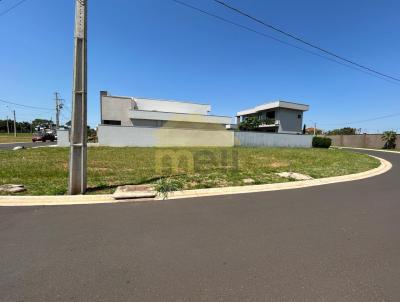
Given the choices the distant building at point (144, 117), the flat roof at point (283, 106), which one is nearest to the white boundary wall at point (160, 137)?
the distant building at point (144, 117)

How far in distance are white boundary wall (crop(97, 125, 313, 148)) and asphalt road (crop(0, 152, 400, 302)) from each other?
1787cm

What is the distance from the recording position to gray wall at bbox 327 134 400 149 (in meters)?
36.0

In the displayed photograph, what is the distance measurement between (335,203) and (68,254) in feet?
19.3

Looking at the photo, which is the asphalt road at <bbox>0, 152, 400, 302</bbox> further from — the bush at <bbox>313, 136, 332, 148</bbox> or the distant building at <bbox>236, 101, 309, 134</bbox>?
the distant building at <bbox>236, 101, 309, 134</bbox>

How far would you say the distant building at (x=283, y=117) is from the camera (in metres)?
38.4

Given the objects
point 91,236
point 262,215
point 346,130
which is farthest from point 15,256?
point 346,130

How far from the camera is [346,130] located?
68812mm

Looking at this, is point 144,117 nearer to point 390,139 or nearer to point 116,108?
point 116,108

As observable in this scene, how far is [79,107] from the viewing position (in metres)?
5.86

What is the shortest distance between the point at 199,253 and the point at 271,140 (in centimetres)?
2672

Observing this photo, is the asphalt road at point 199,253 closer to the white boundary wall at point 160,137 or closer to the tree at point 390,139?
the white boundary wall at point 160,137

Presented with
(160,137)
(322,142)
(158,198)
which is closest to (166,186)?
(158,198)

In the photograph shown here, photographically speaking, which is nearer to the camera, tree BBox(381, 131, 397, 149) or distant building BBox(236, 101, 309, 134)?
tree BBox(381, 131, 397, 149)

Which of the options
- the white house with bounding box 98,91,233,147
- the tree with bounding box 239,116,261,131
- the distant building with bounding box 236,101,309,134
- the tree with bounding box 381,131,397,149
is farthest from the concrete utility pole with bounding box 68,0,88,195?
the tree with bounding box 381,131,397,149
